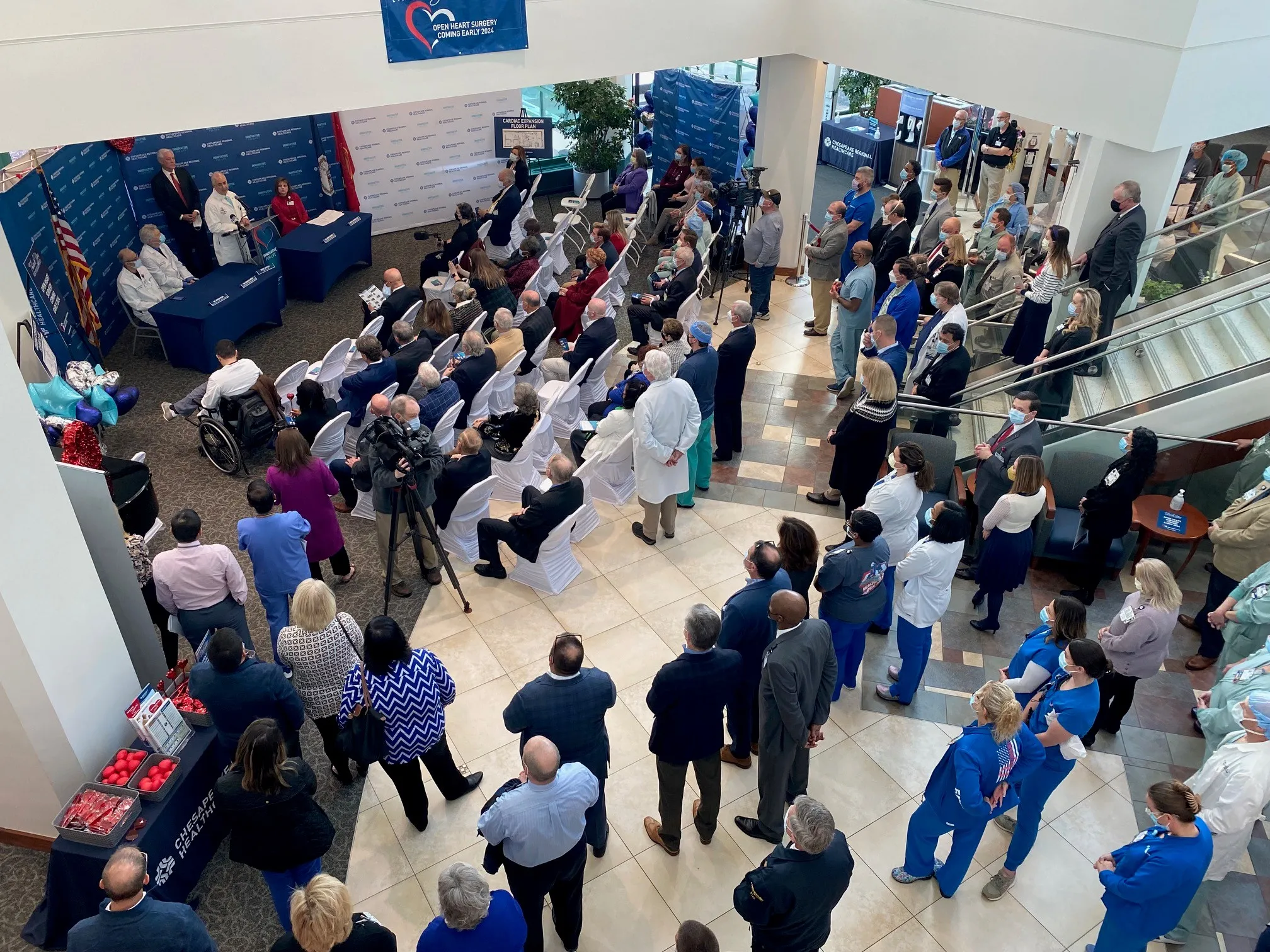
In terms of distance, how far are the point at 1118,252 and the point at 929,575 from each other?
423cm

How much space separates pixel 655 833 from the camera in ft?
16.2

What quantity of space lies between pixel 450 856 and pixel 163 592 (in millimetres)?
2190

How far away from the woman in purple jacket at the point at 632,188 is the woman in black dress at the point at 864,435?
22.6 feet

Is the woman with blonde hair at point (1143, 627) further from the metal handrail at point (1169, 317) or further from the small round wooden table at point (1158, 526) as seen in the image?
the metal handrail at point (1169, 317)

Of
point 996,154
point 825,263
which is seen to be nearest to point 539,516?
point 825,263

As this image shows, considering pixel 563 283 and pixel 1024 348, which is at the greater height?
pixel 1024 348

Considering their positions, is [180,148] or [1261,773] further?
[180,148]

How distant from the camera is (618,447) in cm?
717

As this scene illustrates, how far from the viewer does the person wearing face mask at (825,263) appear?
9.60 meters

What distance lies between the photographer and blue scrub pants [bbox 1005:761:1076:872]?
4.41 metres

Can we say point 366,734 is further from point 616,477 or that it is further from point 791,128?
point 791,128

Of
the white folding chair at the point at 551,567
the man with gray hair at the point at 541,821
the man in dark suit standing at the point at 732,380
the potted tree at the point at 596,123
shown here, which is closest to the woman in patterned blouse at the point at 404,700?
the man with gray hair at the point at 541,821

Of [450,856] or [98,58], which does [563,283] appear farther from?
[450,856]

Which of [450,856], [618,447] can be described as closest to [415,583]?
[618,447]
